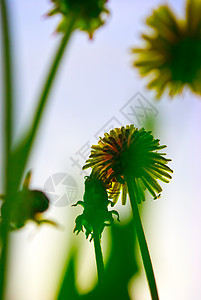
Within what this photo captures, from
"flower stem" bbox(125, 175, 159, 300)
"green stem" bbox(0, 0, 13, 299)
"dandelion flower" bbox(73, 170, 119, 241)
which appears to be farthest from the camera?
"dandelion flower" bbox(73, 170, 119, 241)

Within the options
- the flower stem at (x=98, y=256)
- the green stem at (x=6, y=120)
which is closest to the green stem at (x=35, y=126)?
the green stem at (x=6, y=120)

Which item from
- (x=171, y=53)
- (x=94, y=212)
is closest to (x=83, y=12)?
(x=171, y=53)

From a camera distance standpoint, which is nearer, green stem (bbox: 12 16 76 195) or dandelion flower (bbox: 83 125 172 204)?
green stem (bbox: 12 16 76 195)

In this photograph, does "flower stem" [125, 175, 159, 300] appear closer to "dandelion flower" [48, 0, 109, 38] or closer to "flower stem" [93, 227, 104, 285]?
"flower stem" [93, 227, 104, 285]

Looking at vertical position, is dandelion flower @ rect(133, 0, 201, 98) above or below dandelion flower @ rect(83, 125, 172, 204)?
above

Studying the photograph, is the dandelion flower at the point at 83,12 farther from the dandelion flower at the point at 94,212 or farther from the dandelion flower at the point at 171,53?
the dandelion flower at the point at 94,212

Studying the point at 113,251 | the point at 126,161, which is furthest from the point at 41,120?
the point at 126,161

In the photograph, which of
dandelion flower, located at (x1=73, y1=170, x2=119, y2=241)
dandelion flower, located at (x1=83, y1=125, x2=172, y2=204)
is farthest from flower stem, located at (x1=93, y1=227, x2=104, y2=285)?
dandelion flower, located at (x1=83, y1=125, x2=172, y2=204)

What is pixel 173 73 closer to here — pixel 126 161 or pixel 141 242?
pixel 126 161
